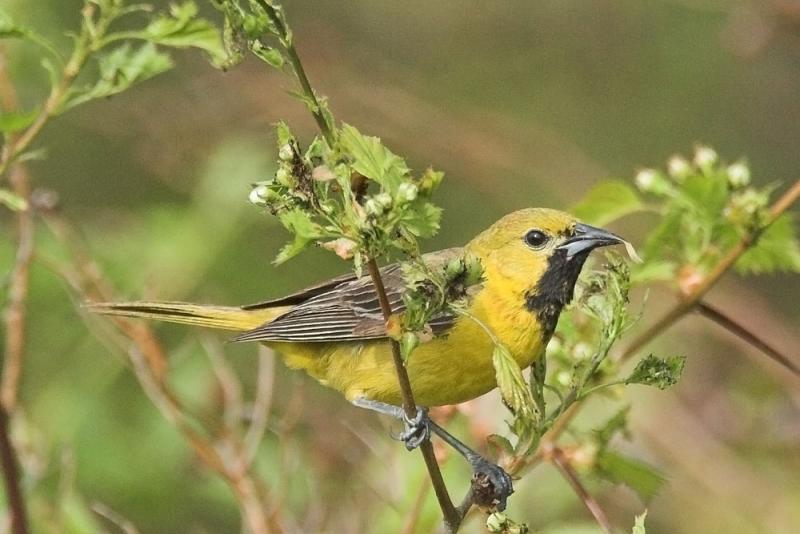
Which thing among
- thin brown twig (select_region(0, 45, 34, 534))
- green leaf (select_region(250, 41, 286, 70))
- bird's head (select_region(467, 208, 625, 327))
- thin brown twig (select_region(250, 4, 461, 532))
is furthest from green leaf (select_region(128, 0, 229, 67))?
bird's head (select_region(467, 208, 625, 327))

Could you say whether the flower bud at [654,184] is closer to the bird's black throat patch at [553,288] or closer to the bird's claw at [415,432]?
the bird's black throat patch at [553,288]

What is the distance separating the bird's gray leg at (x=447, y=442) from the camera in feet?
8.20

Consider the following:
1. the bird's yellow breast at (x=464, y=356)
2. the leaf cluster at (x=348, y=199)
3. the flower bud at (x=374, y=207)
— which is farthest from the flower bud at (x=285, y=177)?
the bird's yellow breast at (x=464, y=356)

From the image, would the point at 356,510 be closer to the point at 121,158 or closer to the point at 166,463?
the point at 166,463

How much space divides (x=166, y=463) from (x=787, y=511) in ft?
7.34

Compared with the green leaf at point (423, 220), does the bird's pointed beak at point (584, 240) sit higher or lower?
higher

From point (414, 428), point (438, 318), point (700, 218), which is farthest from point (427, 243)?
point (414, 428)

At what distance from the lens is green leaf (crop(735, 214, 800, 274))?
3195 millimetres

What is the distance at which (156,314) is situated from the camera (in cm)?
370

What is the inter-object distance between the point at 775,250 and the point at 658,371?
1029 millimetres

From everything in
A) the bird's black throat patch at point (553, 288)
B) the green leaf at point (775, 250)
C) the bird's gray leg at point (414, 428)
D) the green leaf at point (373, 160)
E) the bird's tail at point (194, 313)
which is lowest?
the bird's tail at point (194, 313)

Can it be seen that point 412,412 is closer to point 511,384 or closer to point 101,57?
point 511,384

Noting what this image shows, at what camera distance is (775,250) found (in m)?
3.21

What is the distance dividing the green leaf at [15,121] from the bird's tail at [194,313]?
84 cm
